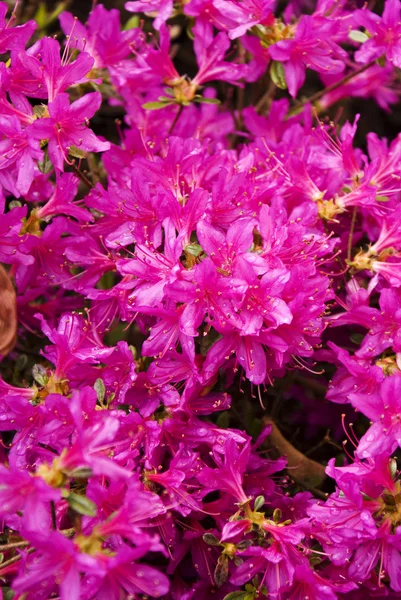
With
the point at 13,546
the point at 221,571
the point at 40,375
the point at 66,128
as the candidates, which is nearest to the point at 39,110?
the point at 66,128

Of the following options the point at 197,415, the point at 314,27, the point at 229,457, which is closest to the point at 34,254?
the point at 197,415

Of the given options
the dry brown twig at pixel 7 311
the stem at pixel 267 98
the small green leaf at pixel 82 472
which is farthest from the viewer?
the stem at pixel 267 98

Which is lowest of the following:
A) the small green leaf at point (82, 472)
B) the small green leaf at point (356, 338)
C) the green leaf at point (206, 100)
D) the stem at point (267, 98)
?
the small green leaf at point (356, 338)

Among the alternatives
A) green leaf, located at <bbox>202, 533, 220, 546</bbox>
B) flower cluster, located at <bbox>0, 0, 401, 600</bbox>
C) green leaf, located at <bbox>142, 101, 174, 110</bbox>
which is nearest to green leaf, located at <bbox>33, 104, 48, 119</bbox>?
flower cluster, located at <bbox>0, 0, 401, 600</bbox>

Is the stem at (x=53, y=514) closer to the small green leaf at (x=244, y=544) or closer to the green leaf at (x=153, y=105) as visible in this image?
the small green leaf at (x=244, y=544)

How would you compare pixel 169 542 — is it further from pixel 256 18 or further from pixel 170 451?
pixel 256 18

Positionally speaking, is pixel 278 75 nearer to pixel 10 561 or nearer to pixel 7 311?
pixel 7 311

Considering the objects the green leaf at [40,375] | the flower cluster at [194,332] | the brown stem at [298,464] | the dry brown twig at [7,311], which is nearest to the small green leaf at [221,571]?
the flower cluster at [194,332]

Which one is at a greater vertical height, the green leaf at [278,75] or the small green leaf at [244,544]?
the green leaf at [278,75]
